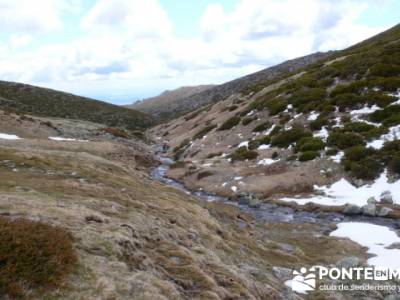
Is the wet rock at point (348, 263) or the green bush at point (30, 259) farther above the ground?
the green bush at point (30, 259)

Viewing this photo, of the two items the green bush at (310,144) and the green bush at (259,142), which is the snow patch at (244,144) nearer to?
the green bush at (259,142)

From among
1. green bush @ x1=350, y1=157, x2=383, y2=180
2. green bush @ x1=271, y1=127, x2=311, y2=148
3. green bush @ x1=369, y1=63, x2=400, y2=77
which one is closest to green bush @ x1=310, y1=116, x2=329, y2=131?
green bush @ x1=271, y1=127, x2=311, y2=148

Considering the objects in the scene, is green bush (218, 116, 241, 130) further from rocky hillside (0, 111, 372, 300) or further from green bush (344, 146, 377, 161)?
rocky hillside (0, 111, 372, 300)

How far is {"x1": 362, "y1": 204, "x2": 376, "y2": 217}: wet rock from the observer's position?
2255cm

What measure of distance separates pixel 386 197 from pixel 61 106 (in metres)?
94.1

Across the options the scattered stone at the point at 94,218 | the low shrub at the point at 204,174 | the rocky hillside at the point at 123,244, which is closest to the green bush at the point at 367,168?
the rocky hillside at the point at 123,244

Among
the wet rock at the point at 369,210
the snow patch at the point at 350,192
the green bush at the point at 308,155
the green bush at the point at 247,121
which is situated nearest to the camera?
the wet rock at the point at 369,210

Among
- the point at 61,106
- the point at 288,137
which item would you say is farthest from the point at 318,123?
the point at 61,106

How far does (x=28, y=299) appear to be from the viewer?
22.3 feet

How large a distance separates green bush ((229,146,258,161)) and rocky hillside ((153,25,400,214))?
104 millimetres

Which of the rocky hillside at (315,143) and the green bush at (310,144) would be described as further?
the green bush at (310,144)

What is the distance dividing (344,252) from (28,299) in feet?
48.8

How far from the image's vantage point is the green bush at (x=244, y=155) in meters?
34.9

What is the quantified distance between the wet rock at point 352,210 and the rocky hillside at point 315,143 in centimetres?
89
